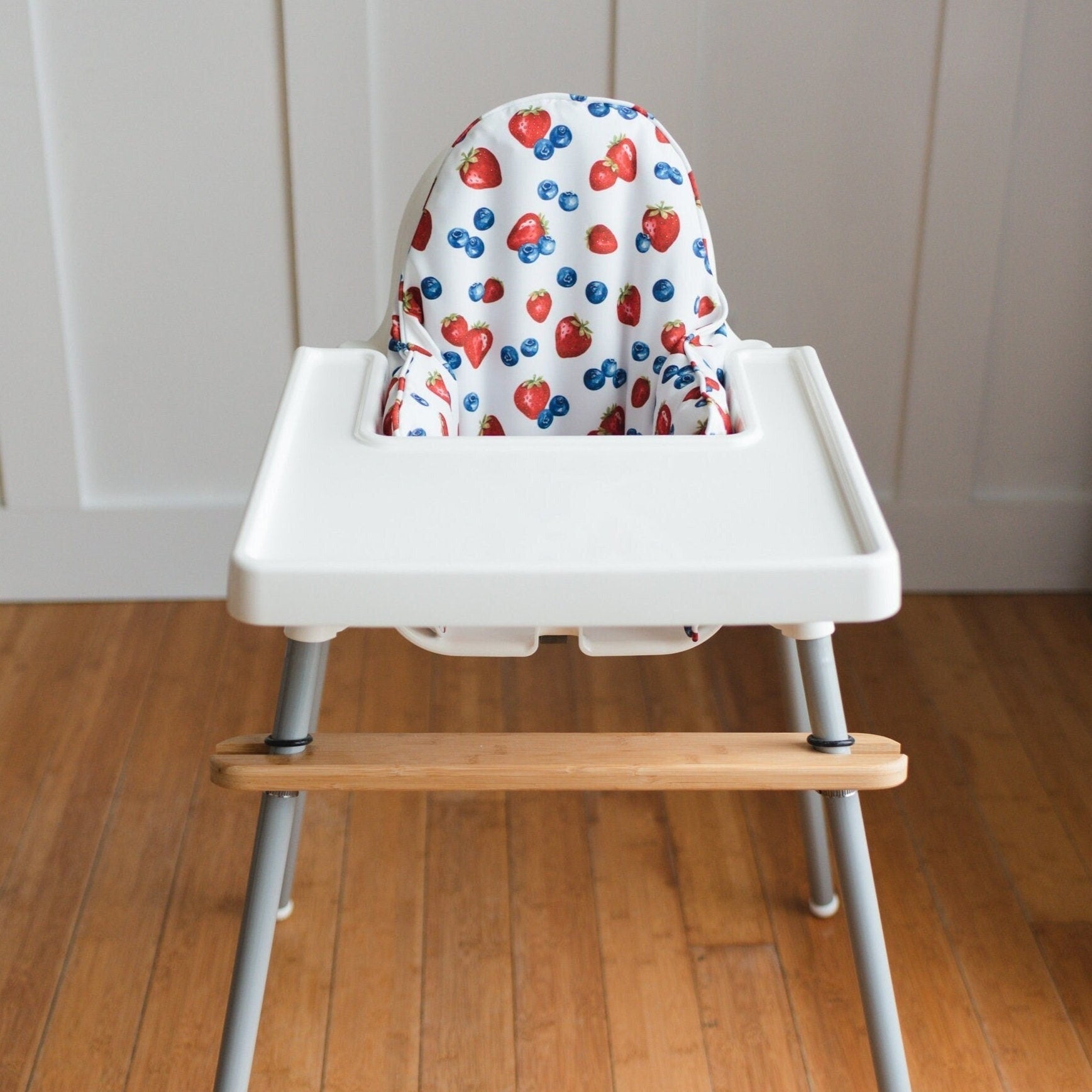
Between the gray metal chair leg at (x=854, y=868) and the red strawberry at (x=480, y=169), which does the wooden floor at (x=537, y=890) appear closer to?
the gray metal chair leg at (x=854, y=868)

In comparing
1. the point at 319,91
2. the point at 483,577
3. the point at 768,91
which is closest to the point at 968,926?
the point at 483,577

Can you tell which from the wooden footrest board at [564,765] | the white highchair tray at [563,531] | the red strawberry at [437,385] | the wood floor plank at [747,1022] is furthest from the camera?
the wood floor plank at [747,1022]

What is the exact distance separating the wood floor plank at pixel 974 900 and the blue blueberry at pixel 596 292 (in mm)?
766

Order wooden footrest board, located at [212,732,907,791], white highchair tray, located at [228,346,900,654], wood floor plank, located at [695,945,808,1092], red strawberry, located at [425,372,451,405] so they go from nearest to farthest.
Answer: white highchair tray, located at [228,346,900,654] → wooden footrest board, located at [212,732,907,791] → red strawberry, located at [425,372,451,405] → wood floor plank, located at [695,945,808,1092]

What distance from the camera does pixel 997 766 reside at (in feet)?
5.60

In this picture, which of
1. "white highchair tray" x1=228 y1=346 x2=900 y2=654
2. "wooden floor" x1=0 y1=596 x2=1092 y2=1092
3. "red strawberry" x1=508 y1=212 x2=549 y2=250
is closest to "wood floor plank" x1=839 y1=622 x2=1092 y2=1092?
"wooden floor" x1=0 y1=596 x2=1092 y2=1092

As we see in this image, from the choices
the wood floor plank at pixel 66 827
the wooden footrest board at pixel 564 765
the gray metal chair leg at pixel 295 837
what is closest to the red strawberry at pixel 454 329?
the gray metal chair leg at pixel 295 837

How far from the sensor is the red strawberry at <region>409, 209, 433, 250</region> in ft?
3.92

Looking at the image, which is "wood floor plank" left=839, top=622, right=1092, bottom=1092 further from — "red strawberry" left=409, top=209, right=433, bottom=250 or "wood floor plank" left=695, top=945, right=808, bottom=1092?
"red strawberry" left=409, top=209, right=433, bottom=250

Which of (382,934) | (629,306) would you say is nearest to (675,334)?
(629,306)

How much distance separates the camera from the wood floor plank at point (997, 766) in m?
1.51

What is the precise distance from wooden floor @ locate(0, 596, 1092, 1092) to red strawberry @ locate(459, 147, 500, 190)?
2.58 ft

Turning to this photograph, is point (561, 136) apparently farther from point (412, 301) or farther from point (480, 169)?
point (412, 301)

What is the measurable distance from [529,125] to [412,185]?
722mm
